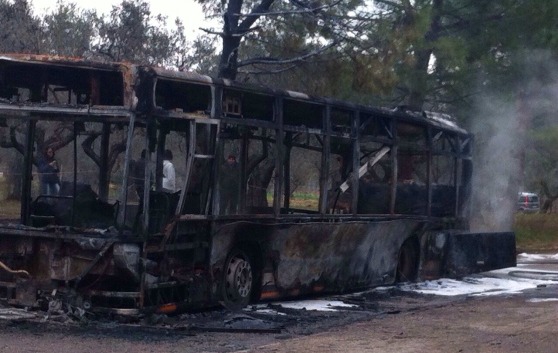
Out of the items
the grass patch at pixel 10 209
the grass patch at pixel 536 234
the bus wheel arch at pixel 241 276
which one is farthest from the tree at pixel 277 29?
the grass patch at pixel 536 234

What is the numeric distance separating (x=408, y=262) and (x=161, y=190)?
23.6ft

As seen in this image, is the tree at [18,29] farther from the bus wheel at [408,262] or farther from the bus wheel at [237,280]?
the bus wheel at [237,280]

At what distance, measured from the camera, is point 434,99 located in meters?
25.8

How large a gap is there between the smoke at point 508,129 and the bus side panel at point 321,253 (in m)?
7.14

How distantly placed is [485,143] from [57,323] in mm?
18060

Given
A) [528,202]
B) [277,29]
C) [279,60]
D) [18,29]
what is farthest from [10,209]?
[528,202]

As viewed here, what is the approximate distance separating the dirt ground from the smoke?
10609mm

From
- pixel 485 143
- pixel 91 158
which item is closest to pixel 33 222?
pixel 91 158

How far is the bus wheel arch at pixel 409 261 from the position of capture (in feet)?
57.4

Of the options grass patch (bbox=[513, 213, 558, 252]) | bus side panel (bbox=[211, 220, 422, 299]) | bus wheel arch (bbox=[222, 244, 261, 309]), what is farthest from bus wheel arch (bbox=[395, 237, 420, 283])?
grass patch (bbox=[513, 213, 558, 252])

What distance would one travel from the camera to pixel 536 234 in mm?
30641

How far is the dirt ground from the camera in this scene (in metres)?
9.91

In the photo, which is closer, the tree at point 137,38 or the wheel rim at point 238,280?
the wheel rim at point 238,280

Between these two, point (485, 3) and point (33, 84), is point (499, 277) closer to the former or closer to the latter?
point (485, 3)
